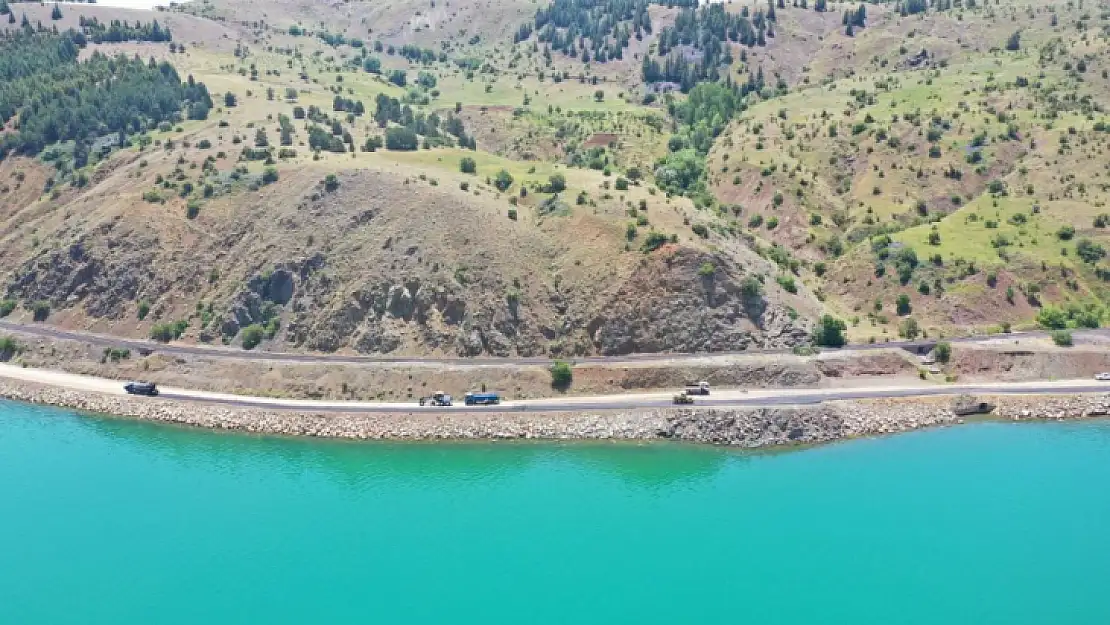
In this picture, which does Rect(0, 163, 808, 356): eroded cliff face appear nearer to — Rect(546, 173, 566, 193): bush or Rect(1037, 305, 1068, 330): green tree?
Rect(546, 173, 566, 193): bush

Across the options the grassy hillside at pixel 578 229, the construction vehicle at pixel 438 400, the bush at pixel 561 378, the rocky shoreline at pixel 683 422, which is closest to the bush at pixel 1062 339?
the grassy hillside at pixel 578 229

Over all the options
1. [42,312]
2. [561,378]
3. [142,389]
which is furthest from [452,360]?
[42,312]

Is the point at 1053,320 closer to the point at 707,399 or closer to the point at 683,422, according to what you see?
the point at 707,399

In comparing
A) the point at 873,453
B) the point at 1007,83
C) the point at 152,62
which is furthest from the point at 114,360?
the point at 1007,83

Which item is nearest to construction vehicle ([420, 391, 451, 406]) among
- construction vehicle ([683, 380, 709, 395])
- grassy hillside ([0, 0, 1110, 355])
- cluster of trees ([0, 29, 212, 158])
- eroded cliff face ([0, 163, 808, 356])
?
eroded cliff face ([0, 163, 808, 356])

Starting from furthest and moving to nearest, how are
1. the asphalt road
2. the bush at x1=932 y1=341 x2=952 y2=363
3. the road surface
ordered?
1. the bush at x1=932 y1=341 x2=952 y2=363
2. the asphalt road
3. the road surface

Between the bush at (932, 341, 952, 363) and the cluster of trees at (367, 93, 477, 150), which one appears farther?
the cluster of trees at (367, 93, 477, 150)
